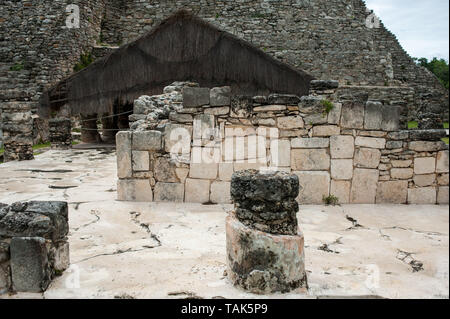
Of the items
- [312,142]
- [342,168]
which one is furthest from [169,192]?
[342,168]

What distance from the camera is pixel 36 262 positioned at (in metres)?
2.71

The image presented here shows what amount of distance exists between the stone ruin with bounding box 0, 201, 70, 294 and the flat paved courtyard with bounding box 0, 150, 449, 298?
4.4 inches

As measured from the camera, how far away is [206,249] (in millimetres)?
3711

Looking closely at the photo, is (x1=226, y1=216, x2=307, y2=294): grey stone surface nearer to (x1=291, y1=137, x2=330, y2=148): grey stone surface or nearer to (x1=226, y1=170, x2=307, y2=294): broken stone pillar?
(x1=226, y1=170, x2=307, y2=294): broken stone pillar

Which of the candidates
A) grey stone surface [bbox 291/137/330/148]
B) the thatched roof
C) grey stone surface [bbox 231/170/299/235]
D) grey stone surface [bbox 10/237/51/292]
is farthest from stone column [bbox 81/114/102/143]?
grey stone surface [bbox 231/170/299/235]

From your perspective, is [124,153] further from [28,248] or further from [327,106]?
[327,106]

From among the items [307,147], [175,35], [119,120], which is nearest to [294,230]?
[307,147]

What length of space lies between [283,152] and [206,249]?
2258mm

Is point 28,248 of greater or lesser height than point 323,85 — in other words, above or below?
below

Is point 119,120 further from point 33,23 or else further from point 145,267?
point 145,267

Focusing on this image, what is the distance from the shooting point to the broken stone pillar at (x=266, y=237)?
2.74 m

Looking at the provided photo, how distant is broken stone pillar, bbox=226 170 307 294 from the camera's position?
274 centimetres

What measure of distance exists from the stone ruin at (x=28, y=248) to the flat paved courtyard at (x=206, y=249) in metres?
0.11

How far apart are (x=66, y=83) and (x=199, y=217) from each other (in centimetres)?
878
